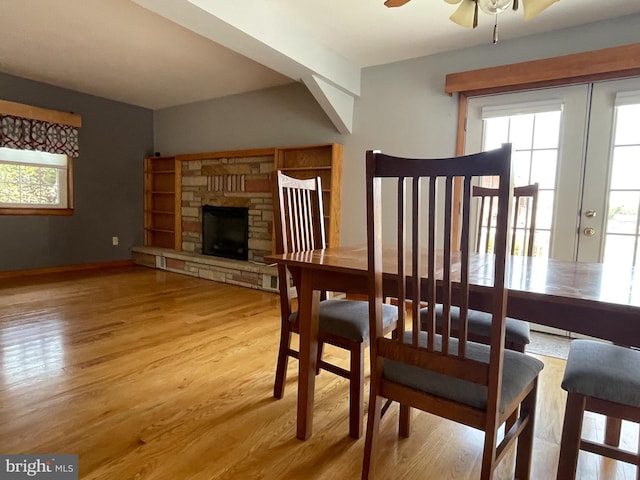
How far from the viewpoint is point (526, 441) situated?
1.35m

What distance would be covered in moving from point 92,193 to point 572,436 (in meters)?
A: 5.98

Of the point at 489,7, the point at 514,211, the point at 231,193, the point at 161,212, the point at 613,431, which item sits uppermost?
the point at 489,7

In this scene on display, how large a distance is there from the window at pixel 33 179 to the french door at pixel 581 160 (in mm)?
5263

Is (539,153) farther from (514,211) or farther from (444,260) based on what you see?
(444,260)

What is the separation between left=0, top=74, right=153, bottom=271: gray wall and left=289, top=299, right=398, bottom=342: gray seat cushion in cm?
468

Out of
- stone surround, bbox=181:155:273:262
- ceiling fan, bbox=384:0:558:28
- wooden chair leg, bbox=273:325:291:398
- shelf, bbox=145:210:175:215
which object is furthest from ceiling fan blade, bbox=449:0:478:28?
shelf, bbox=145:210:175:215

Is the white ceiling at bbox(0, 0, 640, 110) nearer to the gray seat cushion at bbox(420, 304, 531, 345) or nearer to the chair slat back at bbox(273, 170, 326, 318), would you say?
the chair slat back at bbox(273, 170, 326, 318)

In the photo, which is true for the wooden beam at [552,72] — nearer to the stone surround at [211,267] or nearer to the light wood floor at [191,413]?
the light wood floor at [191,413]

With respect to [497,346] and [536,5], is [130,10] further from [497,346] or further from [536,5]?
[497,346]

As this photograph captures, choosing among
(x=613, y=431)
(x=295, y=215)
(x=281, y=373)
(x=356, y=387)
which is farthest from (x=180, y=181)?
(x=613, y=431)

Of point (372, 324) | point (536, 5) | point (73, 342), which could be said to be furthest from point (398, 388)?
point (73, 342)

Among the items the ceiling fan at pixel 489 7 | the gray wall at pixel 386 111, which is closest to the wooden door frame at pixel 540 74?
the gray wall at pixel 386 111

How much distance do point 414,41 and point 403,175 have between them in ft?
9.07

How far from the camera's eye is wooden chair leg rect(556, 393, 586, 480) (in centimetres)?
111
